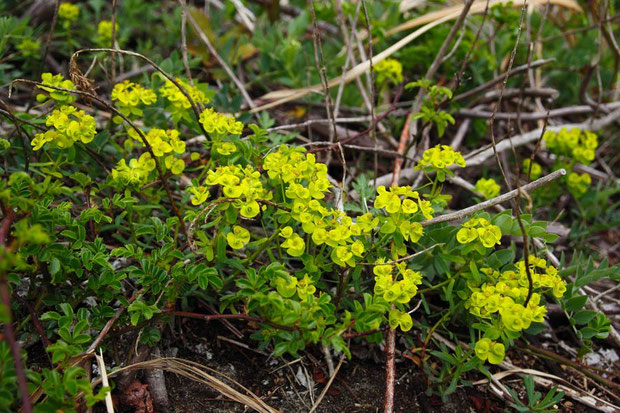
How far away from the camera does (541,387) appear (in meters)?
2.16

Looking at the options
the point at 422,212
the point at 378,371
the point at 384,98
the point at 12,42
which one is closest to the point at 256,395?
the point at 378,371

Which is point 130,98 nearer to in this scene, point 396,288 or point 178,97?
point 178,97

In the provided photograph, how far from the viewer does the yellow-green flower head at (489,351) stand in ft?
5.86

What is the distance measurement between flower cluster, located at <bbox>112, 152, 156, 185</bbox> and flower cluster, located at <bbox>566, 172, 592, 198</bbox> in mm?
2097

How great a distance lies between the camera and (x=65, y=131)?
1.89m

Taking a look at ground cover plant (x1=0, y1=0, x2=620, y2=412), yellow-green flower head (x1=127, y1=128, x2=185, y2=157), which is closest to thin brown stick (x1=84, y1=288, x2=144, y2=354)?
ground cover plant (x1=0, y1=0, x2=620, y2=412)

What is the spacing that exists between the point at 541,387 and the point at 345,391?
789 mm

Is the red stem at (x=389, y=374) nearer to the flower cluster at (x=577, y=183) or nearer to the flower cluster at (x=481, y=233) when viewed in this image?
the flower cluster at (x=481, y=233)

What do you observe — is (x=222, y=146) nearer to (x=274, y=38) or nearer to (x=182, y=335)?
(x=182, y=335)

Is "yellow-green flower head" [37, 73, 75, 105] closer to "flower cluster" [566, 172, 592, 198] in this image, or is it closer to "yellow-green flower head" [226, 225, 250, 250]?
"yellow-green flower head" [226, 225, 250, 250]

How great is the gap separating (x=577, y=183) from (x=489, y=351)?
145 centimetres

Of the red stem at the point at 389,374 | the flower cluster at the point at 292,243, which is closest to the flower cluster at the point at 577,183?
the red stem at the point at 389,374

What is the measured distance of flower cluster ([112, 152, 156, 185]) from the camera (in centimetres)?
190

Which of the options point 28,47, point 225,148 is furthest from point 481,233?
point 28,47
